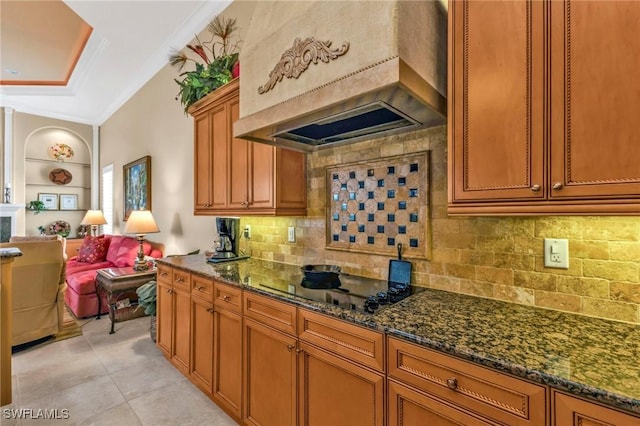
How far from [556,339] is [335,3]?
1573 millimetres

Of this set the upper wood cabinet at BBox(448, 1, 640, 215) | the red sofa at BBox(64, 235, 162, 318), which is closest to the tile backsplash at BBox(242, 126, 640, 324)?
the upper wood cabinet at BBox(448, 1, 640, 215)

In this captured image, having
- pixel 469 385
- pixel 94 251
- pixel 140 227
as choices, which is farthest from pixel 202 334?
pixel 94 251

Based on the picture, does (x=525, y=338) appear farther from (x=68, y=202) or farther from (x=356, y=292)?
(x=68, y=202)

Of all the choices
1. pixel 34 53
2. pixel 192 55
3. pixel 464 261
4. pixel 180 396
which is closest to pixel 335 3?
pixel 464 261

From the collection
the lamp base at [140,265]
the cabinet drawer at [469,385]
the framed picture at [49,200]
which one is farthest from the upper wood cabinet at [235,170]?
the framed picture at [49,200]

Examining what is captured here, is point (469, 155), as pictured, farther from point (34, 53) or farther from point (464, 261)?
point (34, 53)

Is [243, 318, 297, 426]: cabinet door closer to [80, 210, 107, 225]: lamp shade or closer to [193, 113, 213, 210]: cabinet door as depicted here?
[193, 113, 213, 210]: cabinet door

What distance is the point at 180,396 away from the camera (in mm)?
2309

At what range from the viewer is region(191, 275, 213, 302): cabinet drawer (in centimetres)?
213

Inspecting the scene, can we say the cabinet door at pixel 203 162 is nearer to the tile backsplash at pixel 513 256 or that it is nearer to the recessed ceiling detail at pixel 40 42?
the tile backsplash at pixel 513 256

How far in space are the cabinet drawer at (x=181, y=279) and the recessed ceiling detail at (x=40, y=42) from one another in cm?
355

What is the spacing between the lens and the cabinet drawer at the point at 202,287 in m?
2.13

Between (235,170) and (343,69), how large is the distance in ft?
4.67

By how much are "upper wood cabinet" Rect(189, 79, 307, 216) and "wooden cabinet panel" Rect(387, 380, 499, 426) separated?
4.50 ft
